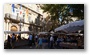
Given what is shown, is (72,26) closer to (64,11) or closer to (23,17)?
(64,11)

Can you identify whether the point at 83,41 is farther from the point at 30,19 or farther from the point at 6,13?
the point at 6,13

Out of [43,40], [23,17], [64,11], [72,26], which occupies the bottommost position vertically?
Answer: [43,40]

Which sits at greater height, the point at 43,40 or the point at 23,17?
the point at 23,17

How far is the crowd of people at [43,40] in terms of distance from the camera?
420cm

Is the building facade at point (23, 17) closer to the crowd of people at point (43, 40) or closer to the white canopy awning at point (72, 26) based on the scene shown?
the crowd of people at point (43, 40)

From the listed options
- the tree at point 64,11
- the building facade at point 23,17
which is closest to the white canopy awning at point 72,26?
the tree at point 64,11

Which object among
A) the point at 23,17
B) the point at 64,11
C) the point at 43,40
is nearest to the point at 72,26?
the point at 64,11

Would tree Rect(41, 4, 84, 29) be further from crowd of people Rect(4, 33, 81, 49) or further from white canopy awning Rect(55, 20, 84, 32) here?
crowd of people Rect(4, 33, 81, 49)

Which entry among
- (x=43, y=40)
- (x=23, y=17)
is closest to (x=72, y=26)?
(x=43, y=40)

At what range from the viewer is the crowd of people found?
13.8ft

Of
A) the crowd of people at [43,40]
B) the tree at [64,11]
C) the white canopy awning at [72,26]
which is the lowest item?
the crowd of people at [43,40]

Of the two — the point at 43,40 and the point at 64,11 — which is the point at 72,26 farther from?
the point at 43,40

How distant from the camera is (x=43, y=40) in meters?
4.21

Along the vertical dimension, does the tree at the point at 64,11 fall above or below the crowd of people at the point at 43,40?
above
